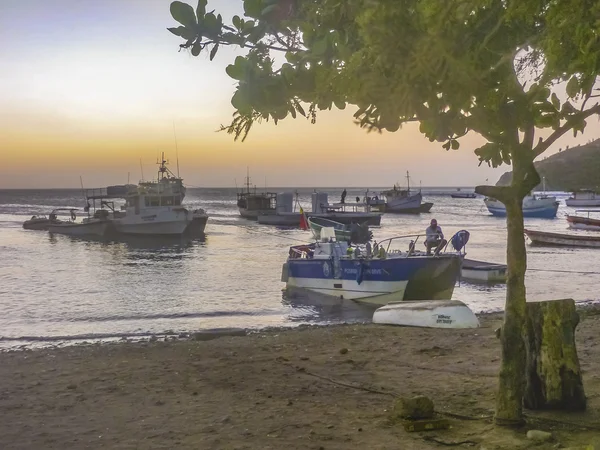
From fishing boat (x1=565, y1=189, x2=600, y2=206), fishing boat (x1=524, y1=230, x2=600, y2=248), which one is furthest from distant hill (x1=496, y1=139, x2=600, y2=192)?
fishing boat (x1=524, y1=230, x2=600, y2=248)

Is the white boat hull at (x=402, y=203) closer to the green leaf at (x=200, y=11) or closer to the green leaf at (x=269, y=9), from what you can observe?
the green leaf at (x=269, y=9)

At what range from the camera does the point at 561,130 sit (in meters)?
5.47

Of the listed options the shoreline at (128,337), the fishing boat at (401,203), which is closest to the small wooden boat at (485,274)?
the shoreline at (128,337)

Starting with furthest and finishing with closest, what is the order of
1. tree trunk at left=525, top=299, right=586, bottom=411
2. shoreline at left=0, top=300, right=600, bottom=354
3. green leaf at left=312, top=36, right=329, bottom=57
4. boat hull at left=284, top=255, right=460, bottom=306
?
boat hull at left=284, top=255, right=460, bottom=306 < shoreline at left=0, top=300, right=600, bottom=354 < tree trunk at left=525, top=299, right=586, bottom=411 < green leaf at left=312, top=36, right=329, bottom=57

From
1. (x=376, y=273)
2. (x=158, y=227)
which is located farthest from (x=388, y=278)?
(x=158, y=227)

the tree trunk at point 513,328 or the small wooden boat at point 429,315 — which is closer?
the tree trunk at point 513,328

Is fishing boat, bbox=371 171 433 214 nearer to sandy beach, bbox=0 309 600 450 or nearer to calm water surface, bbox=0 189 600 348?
calm water surface, bbox=0 189 600 348

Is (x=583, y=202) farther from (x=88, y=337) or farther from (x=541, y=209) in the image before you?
(x=88, y=337)

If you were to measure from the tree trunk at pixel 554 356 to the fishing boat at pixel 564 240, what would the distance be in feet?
119

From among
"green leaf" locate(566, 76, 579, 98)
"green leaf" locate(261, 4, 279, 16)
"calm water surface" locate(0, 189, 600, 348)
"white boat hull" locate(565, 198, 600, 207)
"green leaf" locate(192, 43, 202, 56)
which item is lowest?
"calm water surface" locate(0, 189, 600, 348)

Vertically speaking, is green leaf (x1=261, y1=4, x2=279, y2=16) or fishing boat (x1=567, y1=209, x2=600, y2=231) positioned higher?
green leaf (x1=261, y1=4, x2=279, y2=16)

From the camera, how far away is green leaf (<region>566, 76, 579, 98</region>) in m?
4.93

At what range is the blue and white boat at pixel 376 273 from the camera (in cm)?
1922

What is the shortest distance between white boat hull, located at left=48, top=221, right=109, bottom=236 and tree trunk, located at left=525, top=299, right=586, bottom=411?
53513mm
